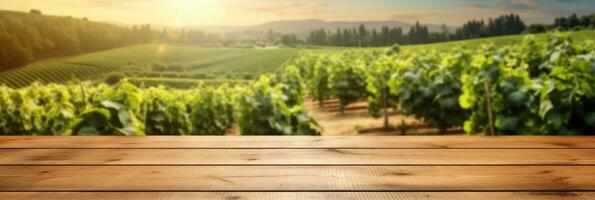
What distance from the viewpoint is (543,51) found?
7.54 metres

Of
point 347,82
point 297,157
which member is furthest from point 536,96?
point 347,82

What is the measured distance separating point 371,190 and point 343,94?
34.1 feet

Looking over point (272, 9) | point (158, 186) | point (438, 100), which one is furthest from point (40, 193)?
point (272, 9)

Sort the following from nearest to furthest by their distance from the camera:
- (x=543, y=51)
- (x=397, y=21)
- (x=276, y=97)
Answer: (x=276, y=97), (x=543, y=51), (x=397, y=21)

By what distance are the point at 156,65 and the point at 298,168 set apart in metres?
12.9

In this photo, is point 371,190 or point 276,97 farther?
point 276,97

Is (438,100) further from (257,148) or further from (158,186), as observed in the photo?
(158,186)

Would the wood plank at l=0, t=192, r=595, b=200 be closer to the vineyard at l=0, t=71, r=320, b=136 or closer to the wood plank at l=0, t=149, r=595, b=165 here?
the wood plank at l=0, t=149, r=595, b=165

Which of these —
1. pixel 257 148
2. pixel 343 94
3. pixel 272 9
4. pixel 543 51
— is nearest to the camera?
pixel 257 148

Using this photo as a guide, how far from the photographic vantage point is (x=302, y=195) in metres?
1.21

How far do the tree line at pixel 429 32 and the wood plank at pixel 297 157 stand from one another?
64.3 feet

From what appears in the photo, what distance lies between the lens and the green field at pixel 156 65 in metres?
7.86

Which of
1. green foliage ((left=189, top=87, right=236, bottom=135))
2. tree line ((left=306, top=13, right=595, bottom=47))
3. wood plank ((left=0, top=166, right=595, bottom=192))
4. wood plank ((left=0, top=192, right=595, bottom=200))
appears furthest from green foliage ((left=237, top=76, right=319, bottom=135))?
tree line ((left=306, top=13, right=595, bottom=47))

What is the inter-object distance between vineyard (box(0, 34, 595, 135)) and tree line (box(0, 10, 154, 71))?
59cm
